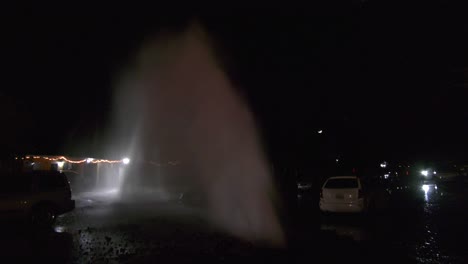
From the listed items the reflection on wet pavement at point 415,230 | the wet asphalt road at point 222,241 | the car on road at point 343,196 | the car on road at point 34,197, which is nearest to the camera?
the wet asphalt road at point 222,241

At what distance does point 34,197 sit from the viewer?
12.4m

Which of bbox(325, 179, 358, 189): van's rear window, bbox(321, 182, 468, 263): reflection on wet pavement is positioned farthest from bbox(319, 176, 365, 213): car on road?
bbox(321, 182, 468, 263): reflection on wet pavement

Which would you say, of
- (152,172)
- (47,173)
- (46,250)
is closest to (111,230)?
(46,250)

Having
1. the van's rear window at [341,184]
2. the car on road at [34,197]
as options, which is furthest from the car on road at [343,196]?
the car on road at [34,197]

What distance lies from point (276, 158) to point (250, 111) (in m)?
2.79

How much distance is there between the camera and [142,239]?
9.77 metres

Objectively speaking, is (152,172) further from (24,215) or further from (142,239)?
(142,239)

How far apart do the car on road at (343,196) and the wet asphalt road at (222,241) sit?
425 millimetres

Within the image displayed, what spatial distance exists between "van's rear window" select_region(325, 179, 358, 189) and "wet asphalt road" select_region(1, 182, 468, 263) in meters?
1.16

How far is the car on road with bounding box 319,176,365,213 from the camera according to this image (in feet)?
46.3

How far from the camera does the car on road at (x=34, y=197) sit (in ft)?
39.0

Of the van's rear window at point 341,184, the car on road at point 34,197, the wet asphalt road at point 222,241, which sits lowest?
the wet asphalt road at point 222,241

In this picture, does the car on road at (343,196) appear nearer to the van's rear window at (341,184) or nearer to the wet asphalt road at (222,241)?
the van's rear window at (341,184)

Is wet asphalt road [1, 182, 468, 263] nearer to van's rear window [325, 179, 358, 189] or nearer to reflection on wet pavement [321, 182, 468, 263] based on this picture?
reflection on wet pavement [321, 182, 468, 263]
